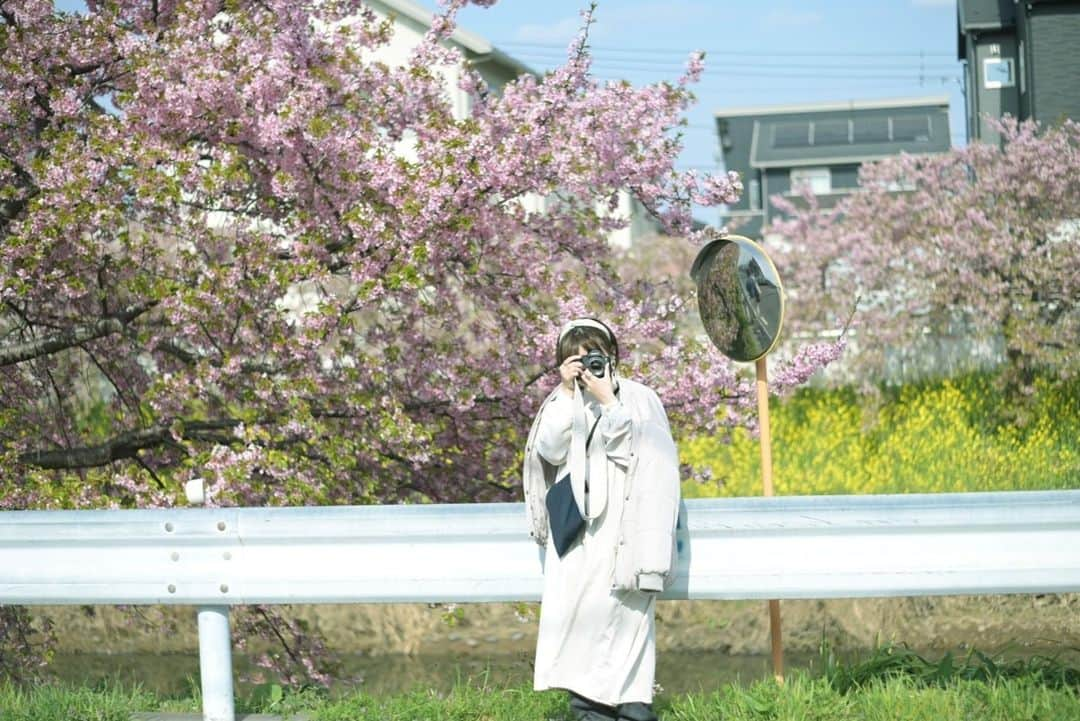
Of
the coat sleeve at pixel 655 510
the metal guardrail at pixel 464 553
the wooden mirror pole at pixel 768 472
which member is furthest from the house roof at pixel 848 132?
the coat sleeve at pixel 655 510

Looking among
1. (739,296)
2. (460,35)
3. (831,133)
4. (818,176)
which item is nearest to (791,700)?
(739,296)

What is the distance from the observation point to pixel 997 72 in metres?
27.2

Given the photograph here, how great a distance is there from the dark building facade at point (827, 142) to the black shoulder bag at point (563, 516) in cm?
3537

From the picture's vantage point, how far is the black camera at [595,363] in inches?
178

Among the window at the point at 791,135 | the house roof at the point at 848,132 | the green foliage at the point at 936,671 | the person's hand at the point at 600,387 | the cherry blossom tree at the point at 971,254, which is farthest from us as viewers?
the window at the point at 791,135

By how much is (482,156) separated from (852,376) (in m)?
13.6

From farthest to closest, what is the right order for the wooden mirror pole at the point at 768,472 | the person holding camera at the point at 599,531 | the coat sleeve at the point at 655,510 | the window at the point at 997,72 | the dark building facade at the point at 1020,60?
the window at the point at 997,72 < the dark building facade at the point at 1020,60 < the wooden mirror pole at the point at 768,472 < the person holding camera at the point at 599,531 < the coat sleeve at the point at 655,510

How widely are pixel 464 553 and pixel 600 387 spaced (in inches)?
31.2

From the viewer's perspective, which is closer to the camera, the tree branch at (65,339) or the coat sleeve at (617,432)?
the coat sleeve at (617,432)

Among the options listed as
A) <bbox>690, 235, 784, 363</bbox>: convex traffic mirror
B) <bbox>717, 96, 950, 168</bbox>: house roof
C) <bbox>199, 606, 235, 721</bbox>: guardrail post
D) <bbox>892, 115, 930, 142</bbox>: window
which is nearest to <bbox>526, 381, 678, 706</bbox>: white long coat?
<bbox>690, 235, 784, 363</bbox>: convex traffic mirror

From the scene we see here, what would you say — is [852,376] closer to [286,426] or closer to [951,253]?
[951,253]

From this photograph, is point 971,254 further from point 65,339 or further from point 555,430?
point 555,430

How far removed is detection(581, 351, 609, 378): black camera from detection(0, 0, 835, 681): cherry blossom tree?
7.65 ft

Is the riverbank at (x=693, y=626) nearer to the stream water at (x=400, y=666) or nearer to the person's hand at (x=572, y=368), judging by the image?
the stream water at (x=400, y=666)
